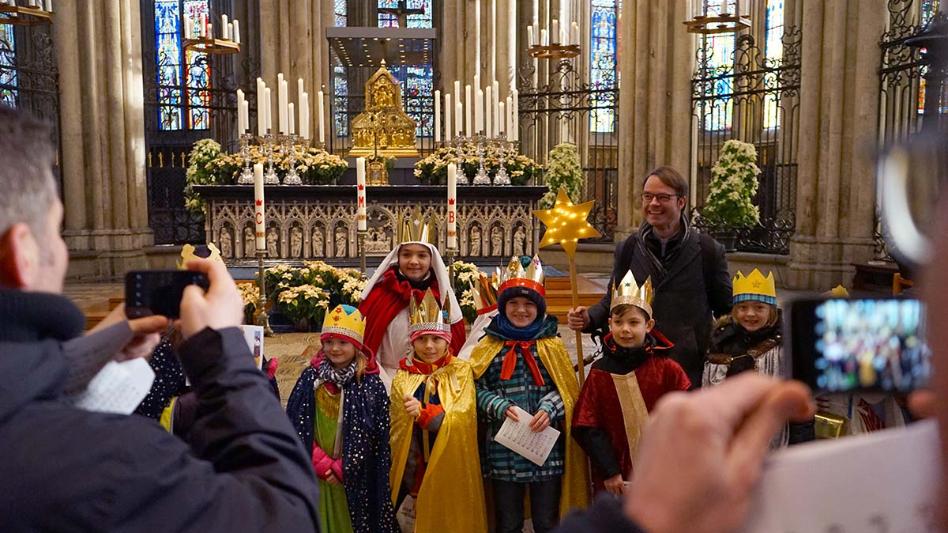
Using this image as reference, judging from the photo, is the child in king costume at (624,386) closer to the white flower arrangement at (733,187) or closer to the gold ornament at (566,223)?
the gold ornament at (566,223)

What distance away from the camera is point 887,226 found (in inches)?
25.7

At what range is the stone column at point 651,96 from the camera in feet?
44.5

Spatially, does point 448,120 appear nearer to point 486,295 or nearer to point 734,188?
point 734,188

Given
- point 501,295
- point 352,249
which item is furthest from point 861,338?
point 352,249

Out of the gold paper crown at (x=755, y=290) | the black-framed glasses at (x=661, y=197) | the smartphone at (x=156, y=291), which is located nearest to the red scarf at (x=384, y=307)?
the black-framed glasses at (x=661, y=197)

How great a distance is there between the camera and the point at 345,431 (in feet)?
12.5

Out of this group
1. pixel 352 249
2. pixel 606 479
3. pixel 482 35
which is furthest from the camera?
pixel 482 35

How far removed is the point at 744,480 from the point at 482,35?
14.9 m

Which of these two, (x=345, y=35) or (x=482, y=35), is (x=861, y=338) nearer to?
(x=345, y=35)

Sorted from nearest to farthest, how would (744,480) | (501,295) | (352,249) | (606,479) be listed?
(744,480)
(606,479)
(501,295)
(352,249)

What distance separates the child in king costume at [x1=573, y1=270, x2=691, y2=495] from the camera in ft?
12.1

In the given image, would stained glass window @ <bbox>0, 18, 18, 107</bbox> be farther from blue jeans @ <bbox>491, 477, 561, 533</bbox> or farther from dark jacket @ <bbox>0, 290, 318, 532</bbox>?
dark jacket @ <bbox>0, 290, 318, 532</bbox>

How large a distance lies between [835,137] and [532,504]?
28.3 ft

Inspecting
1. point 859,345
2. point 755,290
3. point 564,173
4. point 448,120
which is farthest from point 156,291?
point 564,173
